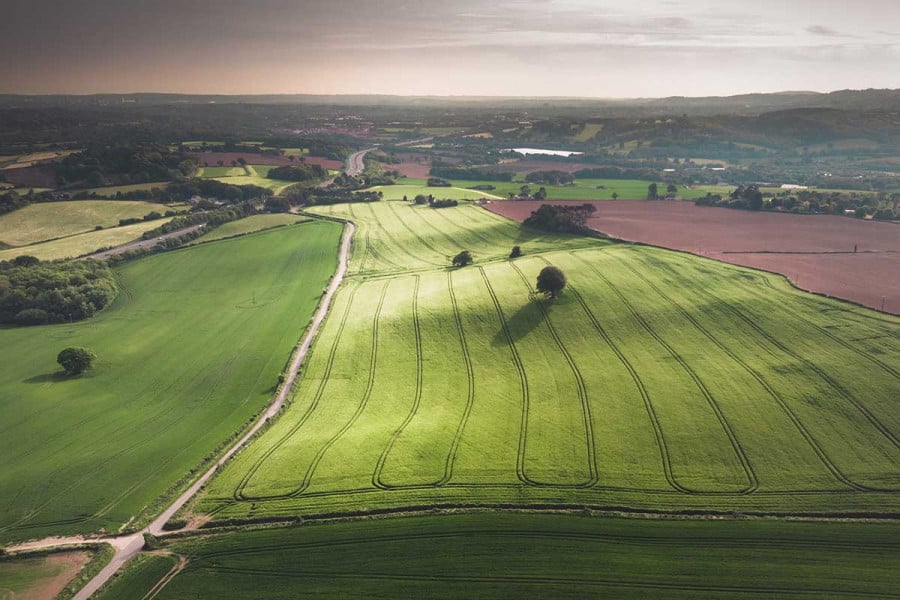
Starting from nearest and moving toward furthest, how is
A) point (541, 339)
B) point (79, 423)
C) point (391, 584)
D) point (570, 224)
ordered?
1. point (391, 584)
2. point (79, 423)
3. point (541, 339)
4. point (570, 224)

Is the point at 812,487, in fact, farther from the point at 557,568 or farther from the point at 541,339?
the point at 541,339

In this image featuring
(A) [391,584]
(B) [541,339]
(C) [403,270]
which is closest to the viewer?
(A) [391,584]

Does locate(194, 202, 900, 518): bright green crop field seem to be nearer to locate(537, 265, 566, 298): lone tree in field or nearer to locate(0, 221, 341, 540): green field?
locate(537, 265, 566, 298): lone tree in field

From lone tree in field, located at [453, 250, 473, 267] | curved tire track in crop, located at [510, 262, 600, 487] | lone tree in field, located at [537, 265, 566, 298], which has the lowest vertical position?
curved tire track in crop, located at [510, 262, 600, 487]

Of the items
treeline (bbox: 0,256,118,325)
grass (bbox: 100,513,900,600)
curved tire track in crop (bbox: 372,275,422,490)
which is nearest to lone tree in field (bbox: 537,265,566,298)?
curved tire track in crop (bbox: 372,275,422,490)

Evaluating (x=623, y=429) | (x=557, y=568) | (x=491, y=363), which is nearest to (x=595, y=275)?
(x=491, y=363)
